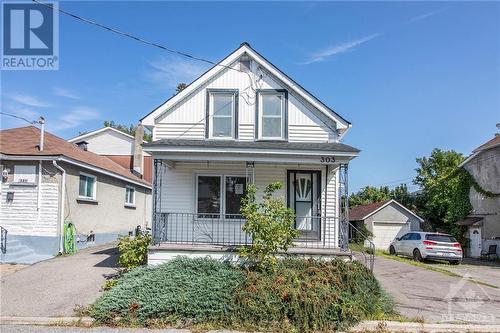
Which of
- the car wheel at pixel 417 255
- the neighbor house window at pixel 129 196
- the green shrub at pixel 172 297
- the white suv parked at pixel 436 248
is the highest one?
the neighbor house window at pixel 129 196

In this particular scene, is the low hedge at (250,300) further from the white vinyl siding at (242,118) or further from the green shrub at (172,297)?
A: the white vinyl siding at (242,118)

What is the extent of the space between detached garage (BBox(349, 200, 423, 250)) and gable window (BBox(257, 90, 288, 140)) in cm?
1955

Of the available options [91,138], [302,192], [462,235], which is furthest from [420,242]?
[91,138]

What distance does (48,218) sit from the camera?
46.1ft

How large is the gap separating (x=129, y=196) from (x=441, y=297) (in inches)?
624

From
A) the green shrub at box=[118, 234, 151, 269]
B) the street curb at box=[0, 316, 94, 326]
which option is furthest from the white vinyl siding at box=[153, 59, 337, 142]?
the street curb at box=[0, 316, 94, 326]

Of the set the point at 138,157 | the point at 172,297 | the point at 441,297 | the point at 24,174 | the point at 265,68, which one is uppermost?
the point at 265,68

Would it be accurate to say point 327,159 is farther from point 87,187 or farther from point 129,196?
point 129,196

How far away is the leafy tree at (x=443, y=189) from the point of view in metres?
27.6

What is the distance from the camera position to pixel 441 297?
10328 millimetres

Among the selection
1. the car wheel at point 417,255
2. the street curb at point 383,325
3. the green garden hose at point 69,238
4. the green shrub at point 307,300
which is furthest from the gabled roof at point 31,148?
the car wheel at point 417,255

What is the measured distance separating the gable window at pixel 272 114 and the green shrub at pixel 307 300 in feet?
18.4

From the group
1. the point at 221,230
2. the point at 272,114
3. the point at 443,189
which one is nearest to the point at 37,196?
the point at 221,230

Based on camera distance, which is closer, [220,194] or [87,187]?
[220,194]
